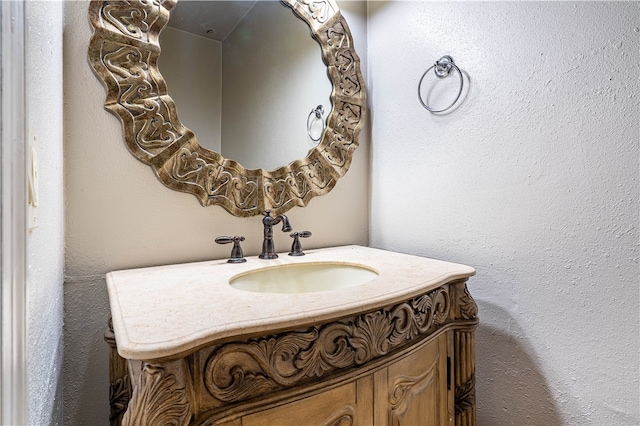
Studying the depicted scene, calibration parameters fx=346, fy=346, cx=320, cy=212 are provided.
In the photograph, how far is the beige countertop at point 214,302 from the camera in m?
0.52

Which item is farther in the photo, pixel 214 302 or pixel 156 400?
pixel 214 302

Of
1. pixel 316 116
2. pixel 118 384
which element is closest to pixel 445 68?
pixel 316 116

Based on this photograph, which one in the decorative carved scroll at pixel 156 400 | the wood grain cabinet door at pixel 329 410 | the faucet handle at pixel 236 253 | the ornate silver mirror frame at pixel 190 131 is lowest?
the wood grain cabinet door at pixel 329 410

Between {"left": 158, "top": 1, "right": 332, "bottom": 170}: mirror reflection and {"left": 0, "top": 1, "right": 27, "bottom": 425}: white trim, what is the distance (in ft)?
2.35

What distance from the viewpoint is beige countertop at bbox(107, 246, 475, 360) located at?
1.71 feet

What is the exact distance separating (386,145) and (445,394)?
0.92 metres

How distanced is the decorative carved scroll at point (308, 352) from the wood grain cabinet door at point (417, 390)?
5 centimetres

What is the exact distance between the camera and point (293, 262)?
1.11 m

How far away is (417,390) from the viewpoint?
81cm

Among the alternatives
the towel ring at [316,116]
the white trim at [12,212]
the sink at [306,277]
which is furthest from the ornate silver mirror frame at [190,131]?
the white trim at [12,212]

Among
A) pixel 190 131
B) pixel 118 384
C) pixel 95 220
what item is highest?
pixel 190 131

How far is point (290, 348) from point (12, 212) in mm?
437

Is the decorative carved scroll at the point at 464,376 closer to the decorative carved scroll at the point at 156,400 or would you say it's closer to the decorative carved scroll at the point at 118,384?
the decorative carved scroll at the point at 156,400

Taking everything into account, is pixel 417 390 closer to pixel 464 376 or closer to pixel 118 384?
pixel 464 376
